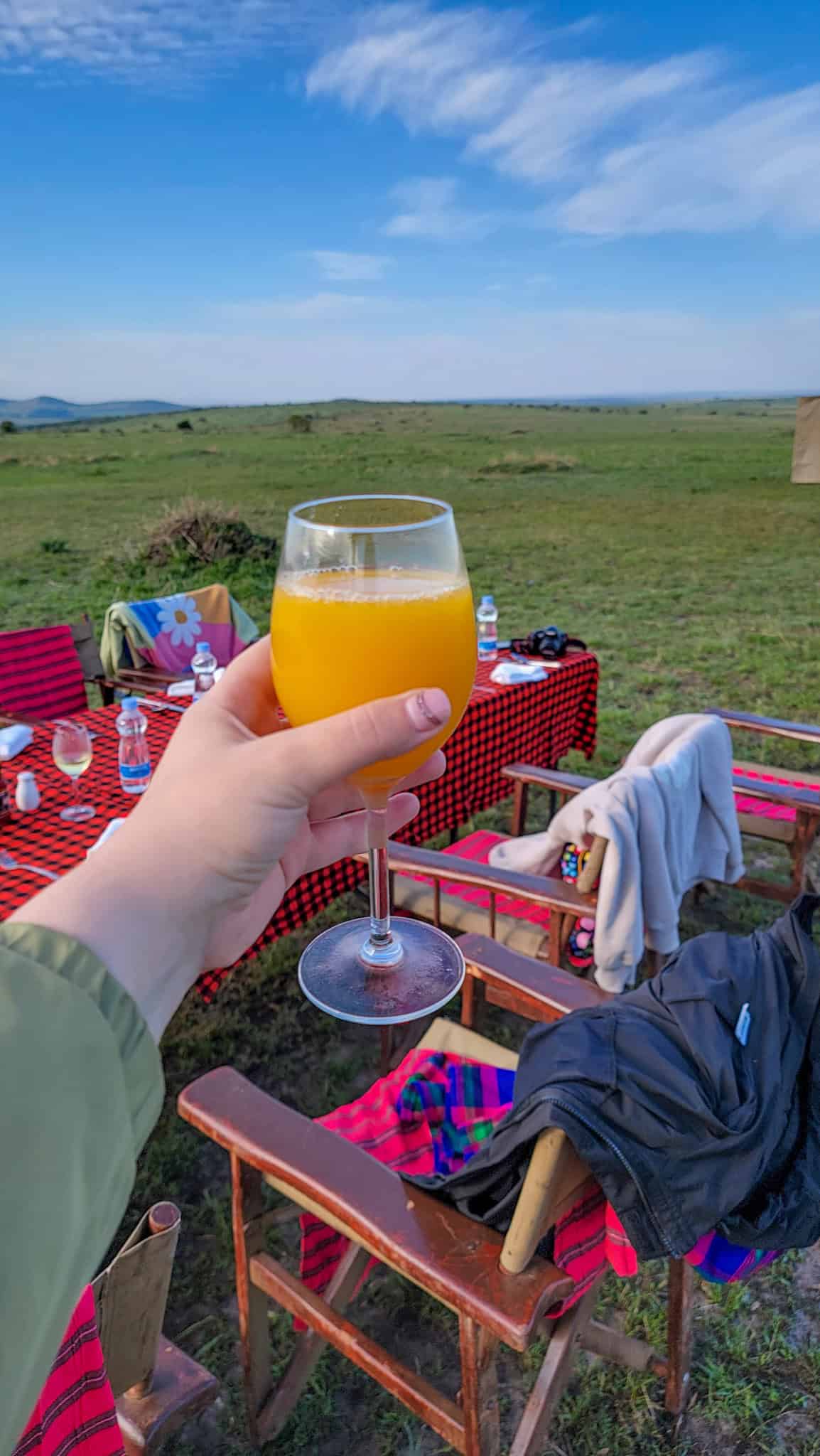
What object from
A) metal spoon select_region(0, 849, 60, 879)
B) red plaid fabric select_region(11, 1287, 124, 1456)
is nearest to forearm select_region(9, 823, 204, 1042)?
red plaid fabric select_region(11, 1287, 124, 1456)

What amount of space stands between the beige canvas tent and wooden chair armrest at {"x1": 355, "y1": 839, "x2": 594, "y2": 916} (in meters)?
1.50

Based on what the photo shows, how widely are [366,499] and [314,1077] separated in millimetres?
2546

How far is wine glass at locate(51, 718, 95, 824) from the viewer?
271cm

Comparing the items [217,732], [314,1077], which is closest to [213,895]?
[217,732]

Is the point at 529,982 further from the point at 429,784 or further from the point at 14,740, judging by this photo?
the point at 14,740

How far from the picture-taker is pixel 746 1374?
2137 millimetres

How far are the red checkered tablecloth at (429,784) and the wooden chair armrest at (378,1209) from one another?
751mm

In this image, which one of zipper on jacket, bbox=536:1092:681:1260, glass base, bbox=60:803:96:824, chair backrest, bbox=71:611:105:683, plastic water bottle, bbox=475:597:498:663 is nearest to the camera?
zipper on jacket, bbox=536:1092:681:1260

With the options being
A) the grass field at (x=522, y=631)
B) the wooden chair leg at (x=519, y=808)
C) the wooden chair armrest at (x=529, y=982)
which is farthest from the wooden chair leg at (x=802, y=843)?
the wooden chair armrest at (x=529, y=982)

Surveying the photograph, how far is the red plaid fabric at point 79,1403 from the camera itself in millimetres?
1080

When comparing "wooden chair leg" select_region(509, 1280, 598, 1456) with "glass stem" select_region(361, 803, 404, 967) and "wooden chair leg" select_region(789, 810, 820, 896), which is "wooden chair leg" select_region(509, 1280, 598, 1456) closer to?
"glass stem" select_region(361, 803, 404, 967)

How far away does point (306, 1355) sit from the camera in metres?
2.01

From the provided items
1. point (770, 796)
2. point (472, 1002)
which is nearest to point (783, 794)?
point (770, 796)

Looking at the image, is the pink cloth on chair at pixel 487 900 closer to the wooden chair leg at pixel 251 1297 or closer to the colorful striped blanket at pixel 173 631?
the wooden chair leg at pixel 251 1297
